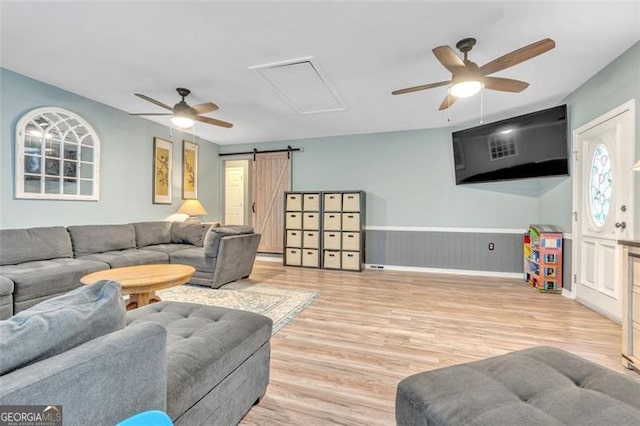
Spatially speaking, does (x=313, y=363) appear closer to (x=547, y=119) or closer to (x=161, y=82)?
(x=161, y=82)

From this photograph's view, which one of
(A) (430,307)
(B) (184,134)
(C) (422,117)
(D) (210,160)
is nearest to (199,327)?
(A) (430,307)

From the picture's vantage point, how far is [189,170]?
18.3ft

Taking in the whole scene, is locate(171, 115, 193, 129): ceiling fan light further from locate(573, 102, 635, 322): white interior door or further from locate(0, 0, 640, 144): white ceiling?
locate(573, 102, 635, 322): white interior door

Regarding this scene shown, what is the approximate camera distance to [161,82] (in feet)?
10.9

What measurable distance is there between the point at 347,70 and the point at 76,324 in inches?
118

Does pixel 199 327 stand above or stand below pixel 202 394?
above

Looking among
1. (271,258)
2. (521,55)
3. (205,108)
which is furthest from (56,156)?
(521,55)

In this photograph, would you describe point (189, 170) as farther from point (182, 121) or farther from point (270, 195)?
point (182, 121)

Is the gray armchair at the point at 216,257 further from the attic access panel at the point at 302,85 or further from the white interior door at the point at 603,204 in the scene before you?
the white interior door at the point at 603,204

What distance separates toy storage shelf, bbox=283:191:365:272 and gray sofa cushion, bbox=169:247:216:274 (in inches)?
73.3

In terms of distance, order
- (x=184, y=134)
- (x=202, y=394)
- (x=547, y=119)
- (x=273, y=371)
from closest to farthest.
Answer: (x=202, y=394), (x=273, y=371), (x=547, y=119), (x=184, y=134)

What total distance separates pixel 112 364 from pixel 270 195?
17.7 feet

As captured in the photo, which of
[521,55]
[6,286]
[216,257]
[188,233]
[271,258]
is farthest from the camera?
[271,258]

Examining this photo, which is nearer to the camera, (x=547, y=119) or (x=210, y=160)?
(x=547, y=119)
